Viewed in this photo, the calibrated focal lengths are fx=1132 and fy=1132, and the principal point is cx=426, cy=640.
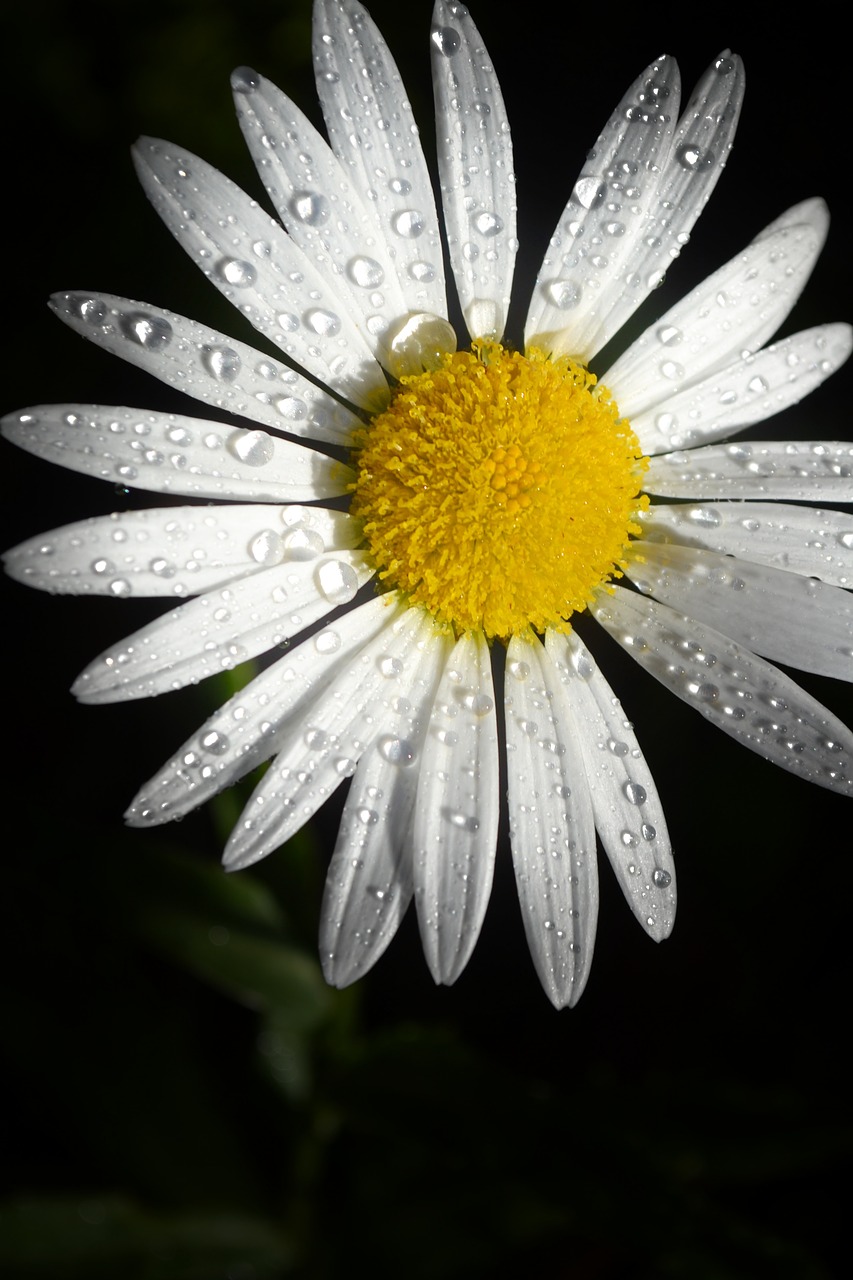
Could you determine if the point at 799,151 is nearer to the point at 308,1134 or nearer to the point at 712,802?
the point at 712,802

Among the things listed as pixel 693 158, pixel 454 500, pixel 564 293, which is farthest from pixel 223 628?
pixel 693 158

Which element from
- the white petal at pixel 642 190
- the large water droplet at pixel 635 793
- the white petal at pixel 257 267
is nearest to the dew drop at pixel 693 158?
the white petal at pixel 642 190

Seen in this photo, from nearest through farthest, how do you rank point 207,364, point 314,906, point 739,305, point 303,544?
point 207,364
point 303,544
point 739,305
point 314,906

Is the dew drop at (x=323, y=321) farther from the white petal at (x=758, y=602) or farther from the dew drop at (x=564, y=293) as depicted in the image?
the white petal at (x=758, y=602)

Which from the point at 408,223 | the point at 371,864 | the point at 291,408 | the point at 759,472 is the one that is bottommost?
the point at 371,864

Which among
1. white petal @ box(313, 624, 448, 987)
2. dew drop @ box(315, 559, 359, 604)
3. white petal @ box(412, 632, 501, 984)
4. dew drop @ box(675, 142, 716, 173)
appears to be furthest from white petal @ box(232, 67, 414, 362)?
white petal @ box(313, 624, 448, 987)

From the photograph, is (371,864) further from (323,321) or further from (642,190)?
(642,190)

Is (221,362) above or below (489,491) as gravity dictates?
above
